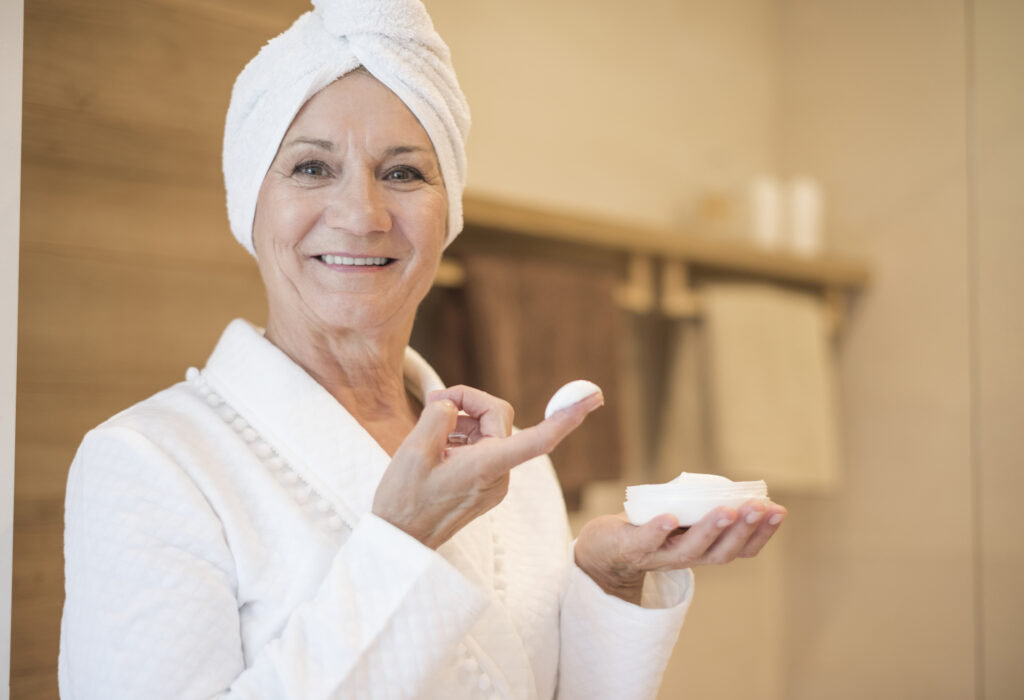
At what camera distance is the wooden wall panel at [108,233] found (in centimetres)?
79

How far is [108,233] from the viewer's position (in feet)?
2.85

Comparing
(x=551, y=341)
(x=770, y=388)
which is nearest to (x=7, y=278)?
(x=551, y=341)

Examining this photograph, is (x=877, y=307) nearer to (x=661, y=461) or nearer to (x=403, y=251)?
(x=661, y=461)

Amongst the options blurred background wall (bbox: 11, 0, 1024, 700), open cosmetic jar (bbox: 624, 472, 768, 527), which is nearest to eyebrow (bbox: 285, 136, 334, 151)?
open cosmetic jar (bbox: 624, 472, 768, 527)

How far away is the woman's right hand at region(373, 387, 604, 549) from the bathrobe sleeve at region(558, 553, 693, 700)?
0.25 meters

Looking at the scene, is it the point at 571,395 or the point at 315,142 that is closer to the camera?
the point at 571,395

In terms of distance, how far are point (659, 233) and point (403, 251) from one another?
85 cm

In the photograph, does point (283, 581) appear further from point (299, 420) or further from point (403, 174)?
point (403, 174)

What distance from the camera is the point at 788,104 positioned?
6.66 feet

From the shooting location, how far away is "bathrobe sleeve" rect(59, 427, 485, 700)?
0.60m

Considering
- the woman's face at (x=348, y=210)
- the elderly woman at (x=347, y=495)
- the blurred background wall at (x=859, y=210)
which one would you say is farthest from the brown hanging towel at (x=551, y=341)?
the woman's face at (x=348, y=210)

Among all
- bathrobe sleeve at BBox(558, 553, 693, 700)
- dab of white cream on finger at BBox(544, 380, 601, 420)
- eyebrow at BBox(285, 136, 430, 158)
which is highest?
eyebrow at BBox(285, 136, 430, 158)

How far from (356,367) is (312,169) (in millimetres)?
199

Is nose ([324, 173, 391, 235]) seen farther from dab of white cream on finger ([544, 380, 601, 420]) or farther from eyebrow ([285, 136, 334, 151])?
dab of white cream on finger ([544, 380, 601, 420])
